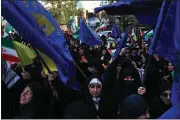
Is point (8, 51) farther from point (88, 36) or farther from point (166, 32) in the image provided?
point (88, 36)

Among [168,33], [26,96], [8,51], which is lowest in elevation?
[26,96]

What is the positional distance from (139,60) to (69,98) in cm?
587

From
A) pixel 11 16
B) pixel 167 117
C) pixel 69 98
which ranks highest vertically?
pixel 11 16

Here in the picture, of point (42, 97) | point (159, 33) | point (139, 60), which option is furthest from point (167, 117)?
point (139, 60)

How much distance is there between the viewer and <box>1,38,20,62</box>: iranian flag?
14.6 ft

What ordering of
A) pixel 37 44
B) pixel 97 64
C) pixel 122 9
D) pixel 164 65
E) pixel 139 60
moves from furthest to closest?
pixel 139 60, pixel 97 64, pixel 164 65, pixel 122 9, pixel 37 44

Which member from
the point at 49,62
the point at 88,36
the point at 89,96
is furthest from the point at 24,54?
the point at 88,36

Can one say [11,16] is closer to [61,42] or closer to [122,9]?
[61,42]

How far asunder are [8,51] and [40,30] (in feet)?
2.07

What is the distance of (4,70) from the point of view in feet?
14.3

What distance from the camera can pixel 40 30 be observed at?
13.6 feet

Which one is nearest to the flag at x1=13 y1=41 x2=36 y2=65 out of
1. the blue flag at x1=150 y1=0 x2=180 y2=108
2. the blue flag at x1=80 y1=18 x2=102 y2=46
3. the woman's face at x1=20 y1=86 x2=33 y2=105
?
the woman's face at x1=20 y1=86 x2=33 y2=105

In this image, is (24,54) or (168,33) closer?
(168,33)

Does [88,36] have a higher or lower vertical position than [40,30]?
lower
